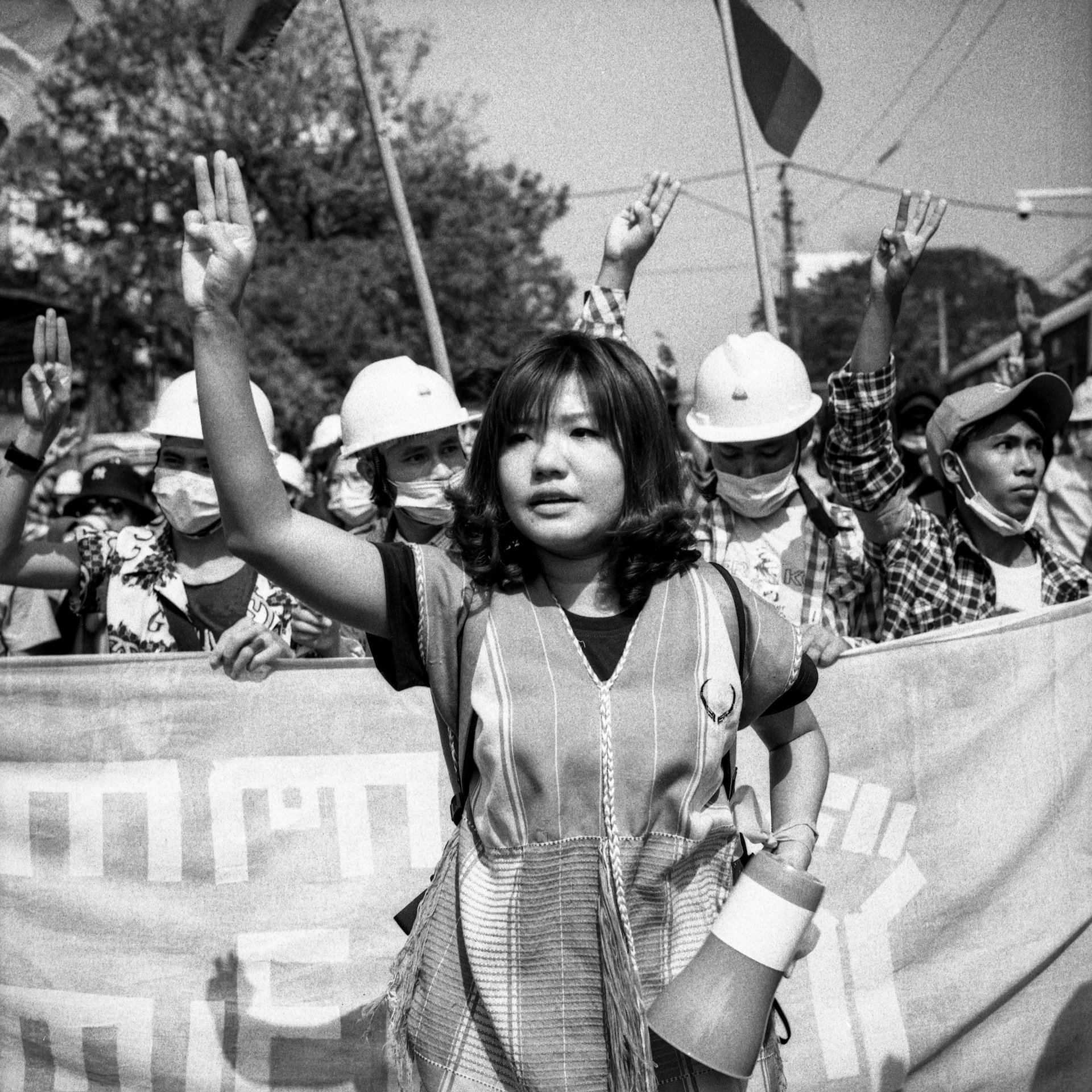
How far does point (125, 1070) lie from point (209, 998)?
0.92ft

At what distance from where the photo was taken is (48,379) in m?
3.86

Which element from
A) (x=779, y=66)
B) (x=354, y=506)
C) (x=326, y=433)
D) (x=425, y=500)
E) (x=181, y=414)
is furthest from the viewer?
(x=326, y=433)

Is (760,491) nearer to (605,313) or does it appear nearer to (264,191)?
(605,313)

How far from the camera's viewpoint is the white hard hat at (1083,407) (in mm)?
7750

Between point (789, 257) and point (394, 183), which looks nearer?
point (394, 183)

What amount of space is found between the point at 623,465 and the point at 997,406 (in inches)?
87.4

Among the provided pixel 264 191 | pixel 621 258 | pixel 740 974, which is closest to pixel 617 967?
pixel 740 974

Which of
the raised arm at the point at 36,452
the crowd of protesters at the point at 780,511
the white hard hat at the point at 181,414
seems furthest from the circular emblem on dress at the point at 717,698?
the white hard hat at the point at 181,414

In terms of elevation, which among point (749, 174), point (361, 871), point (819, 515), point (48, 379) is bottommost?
point (361, 871)

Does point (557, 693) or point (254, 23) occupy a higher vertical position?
point (254, 23)

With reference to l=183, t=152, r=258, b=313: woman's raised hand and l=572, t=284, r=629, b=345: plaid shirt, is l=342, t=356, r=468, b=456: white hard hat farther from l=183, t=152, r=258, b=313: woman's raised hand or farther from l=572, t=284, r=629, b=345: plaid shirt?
l=183, t=152, r=258, b=313: woman's raised hand

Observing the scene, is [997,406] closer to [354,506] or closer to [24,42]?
[354,506]

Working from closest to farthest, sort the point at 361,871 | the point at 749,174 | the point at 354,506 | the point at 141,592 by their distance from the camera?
the point at 361,871, the point at 141,592, the point at 749,174, the point at 354,506

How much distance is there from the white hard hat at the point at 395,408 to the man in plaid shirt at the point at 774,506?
90cm
